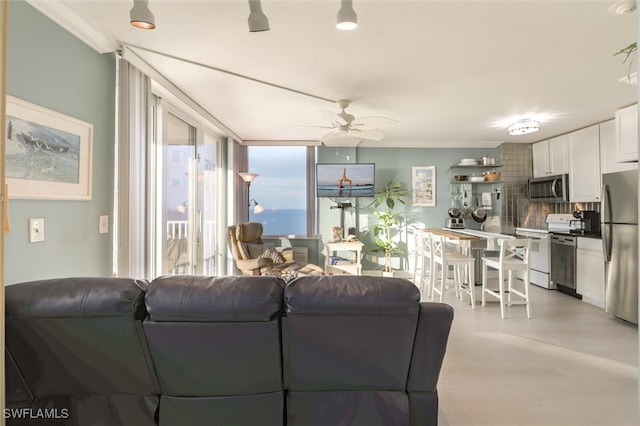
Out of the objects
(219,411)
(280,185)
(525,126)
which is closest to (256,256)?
(280,185)

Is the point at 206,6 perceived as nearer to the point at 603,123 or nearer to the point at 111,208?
the point at 111,208

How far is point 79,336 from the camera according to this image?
1.29m

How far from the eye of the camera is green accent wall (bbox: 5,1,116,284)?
69.2 inches

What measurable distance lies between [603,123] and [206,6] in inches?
205

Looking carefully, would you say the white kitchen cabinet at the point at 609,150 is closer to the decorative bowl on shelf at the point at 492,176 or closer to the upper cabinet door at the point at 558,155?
the upper cabinet door at the point at 558,155

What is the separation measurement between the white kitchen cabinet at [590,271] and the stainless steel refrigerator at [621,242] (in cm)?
43

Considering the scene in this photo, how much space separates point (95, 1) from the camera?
1.95 metres

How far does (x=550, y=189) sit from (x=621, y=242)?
1884 millimetres

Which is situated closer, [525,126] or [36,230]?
[36,230]

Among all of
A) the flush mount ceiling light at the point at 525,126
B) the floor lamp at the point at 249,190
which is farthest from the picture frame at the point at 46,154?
the flush mount ceiling light at the point at 525,126

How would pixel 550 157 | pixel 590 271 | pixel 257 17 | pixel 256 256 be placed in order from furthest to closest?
pixel 550 157, pixel 256 256, pixel 590 271, pixel 257 17

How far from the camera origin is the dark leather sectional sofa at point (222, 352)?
1.29 metres

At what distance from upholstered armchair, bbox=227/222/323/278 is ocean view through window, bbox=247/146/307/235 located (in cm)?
111

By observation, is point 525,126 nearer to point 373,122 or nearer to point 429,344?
point 373,122
